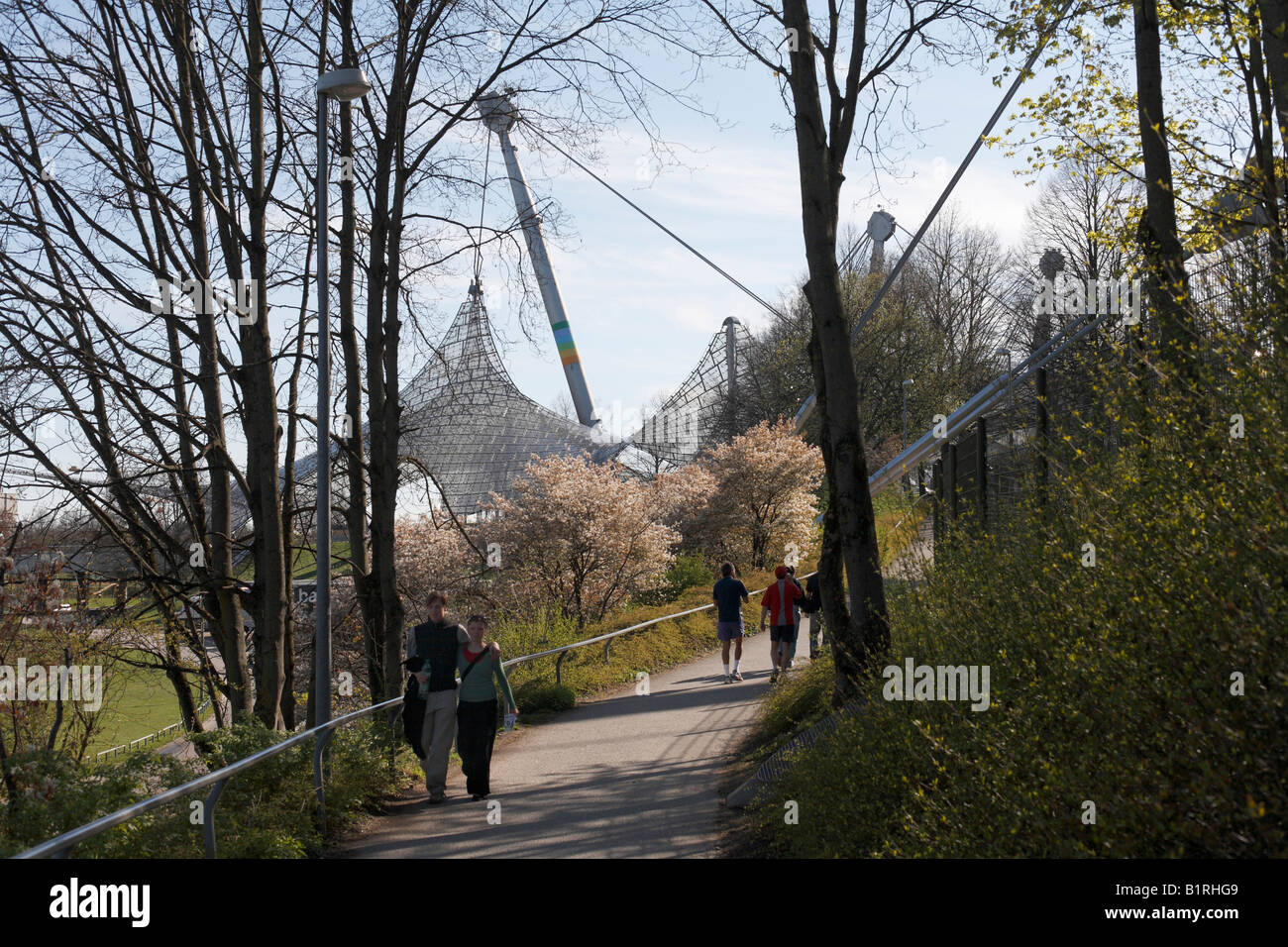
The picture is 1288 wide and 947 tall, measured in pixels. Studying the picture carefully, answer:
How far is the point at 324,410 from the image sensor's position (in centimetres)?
1208

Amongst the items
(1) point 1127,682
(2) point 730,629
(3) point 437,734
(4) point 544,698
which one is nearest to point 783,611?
(2) point 730,629

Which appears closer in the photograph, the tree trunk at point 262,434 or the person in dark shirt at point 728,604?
the tree trunk at point 262,434

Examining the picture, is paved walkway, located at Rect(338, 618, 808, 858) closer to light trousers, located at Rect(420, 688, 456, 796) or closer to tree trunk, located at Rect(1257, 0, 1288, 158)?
light trousers, located at Rect(420, 688, 456, 796)

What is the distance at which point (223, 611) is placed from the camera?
15.2m

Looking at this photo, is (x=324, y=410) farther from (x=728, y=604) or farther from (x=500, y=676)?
(x=728, y=604)

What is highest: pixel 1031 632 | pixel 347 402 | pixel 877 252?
pixel 877 252

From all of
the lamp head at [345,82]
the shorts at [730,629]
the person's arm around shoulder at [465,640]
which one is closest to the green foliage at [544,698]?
the shorts at [730,629]

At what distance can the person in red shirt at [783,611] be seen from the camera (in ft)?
53.4

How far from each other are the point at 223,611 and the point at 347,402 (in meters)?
3.12

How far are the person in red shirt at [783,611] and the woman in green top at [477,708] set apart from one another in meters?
6.20

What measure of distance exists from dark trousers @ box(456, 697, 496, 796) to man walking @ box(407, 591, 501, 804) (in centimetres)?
14

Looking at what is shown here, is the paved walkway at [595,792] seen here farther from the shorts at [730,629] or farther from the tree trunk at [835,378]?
the tree trunk at [835,378]
